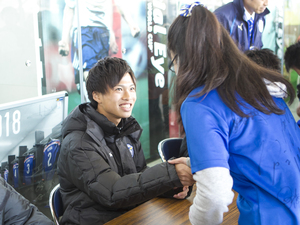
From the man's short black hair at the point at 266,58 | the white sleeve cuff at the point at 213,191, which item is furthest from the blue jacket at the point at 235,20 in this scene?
the white sleeve cuff at the point at 213,191

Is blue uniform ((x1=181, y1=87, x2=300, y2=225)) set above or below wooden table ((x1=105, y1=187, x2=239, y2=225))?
above

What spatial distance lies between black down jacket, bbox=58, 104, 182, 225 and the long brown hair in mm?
416

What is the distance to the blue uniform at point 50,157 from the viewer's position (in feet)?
7.48

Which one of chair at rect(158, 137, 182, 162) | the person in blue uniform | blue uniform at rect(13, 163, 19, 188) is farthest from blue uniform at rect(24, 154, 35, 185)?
the person in blue uniform

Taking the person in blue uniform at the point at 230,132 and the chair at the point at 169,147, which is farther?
the chair at the point at 169,147

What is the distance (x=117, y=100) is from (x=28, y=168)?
94 cm

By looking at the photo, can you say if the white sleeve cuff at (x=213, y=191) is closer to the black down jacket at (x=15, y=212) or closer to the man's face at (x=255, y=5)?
the black down jacket at (x=15, y=212)

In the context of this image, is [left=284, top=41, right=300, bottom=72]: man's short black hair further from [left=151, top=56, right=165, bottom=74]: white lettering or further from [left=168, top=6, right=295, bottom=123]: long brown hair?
[left=168, top=6, right=295, bottom=123]: long brown hair

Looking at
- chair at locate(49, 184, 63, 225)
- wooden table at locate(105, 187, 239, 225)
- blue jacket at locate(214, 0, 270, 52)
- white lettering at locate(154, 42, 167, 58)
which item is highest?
blue jacket at locate(214, 0, 270, 52)

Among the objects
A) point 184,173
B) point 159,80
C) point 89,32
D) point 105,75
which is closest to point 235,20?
point 159,80

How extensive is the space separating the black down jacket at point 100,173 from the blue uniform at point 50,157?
799mm

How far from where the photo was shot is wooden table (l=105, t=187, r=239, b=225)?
1.20 metres

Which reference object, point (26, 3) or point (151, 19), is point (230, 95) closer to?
point (26, 3)

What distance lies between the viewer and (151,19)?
333 centimetres
